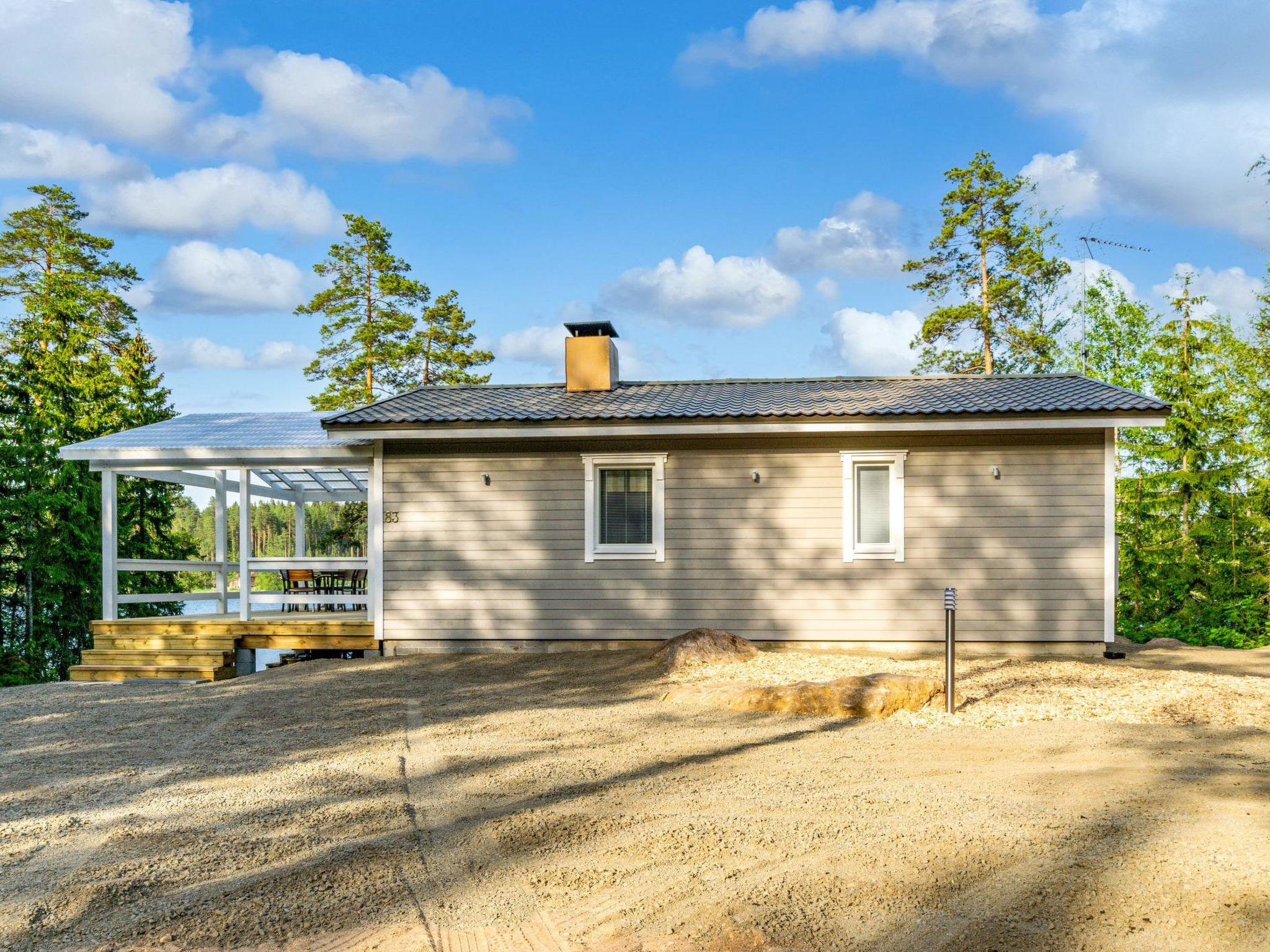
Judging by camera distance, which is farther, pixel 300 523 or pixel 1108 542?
pixel 300 523

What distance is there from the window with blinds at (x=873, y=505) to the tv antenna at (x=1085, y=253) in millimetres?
12385

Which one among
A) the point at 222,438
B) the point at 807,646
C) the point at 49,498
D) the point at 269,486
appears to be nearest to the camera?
the point at 807,646

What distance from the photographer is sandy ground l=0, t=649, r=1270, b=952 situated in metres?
3.29

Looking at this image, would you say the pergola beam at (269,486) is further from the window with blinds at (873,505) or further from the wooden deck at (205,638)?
the window with blinds at (873,505)

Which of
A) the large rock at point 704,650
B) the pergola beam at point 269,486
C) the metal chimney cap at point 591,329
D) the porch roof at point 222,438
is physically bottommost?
the large rock at point 704,650

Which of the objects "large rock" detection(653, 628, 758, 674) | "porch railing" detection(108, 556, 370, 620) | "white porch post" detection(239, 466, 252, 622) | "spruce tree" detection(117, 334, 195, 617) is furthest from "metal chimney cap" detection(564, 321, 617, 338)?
"spruce tree" detection(117, 334, 195, 617)

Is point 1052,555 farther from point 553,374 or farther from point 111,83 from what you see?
point 111,83

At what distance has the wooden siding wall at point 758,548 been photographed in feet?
34.5

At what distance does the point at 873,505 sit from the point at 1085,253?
1600cm

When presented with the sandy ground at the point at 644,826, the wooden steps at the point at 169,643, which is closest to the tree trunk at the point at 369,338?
the wooden steps at the point at 169,643

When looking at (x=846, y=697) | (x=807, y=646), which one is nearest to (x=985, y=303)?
(x=807, y=646)

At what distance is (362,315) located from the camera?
88.6 ft

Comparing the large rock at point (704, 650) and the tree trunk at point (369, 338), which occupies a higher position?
the tree trunk at point (369, 338)

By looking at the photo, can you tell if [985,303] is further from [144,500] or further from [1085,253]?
[144,500]
